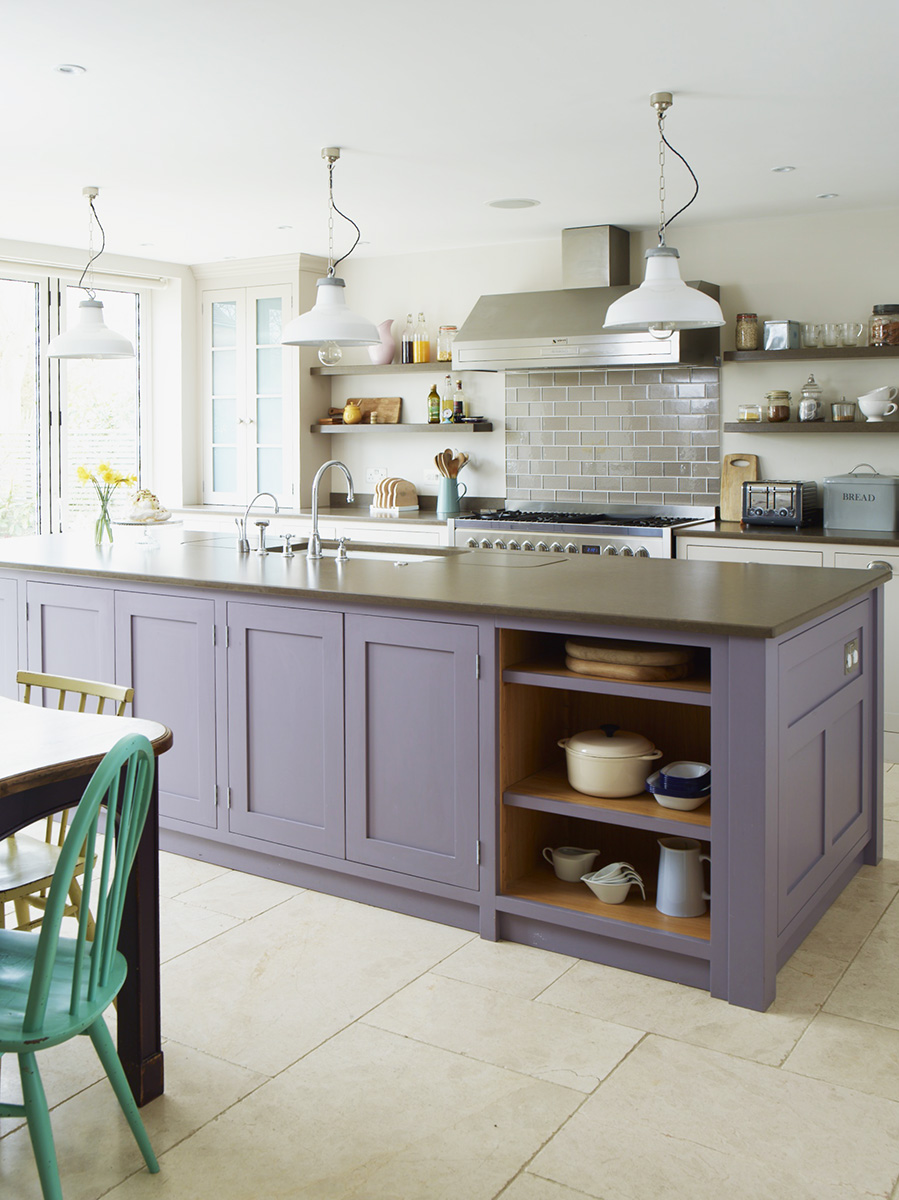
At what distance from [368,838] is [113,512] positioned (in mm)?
5260

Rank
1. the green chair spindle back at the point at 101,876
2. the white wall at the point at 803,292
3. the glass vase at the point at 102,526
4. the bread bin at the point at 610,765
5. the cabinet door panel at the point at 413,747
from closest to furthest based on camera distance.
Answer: the green chair spindle back at the point at 101,876, the bread bin at the point at 610,765, the cabinet door panel at the point at 413,747, the glass vase at the point at 102,526, the white wall at the point at 803,292

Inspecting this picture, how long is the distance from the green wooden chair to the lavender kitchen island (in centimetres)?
121

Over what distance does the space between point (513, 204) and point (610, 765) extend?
3460 mm

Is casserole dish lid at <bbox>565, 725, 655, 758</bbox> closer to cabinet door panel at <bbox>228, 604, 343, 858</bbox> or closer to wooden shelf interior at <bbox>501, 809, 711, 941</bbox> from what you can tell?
wooden shelf interior at <bbox>501, 809, 711, 941</bbox>

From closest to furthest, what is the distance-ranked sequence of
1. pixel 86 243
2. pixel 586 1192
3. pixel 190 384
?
pixel 586 1192 → pixel 86 243 → pixel 190 384

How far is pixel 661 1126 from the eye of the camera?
2.16 metres

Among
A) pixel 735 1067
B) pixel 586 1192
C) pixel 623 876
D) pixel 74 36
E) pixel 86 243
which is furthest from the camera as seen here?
pixel 86 243

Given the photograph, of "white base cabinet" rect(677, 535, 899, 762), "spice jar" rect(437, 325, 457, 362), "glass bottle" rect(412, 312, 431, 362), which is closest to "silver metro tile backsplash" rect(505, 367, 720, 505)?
"spice jar" rect(437, 325, 457, 362)

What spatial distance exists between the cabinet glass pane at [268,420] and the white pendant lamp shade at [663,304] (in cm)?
404

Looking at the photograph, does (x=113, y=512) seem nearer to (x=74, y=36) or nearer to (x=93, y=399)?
(x=93, y=399)

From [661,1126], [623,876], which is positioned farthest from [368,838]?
[661,1126]

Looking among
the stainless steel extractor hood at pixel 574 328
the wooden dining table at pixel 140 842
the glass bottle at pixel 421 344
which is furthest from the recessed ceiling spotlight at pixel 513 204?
the wooden dining table at pixel 140 842

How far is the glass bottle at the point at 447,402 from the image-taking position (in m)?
6.82

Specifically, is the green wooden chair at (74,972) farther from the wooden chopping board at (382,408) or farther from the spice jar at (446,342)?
the wooden chopping board at (382,408)
